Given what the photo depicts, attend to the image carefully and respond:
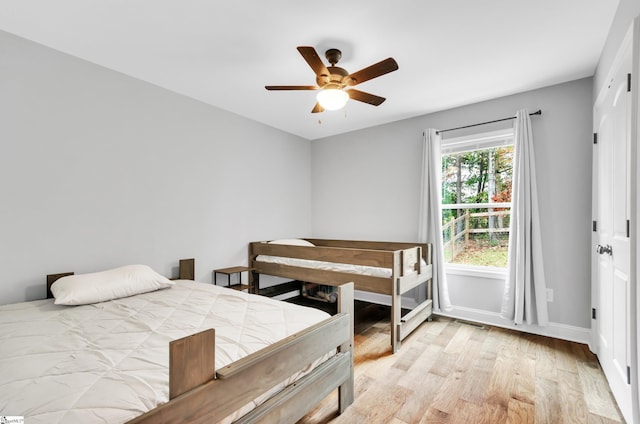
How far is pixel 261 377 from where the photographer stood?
1.21 metres

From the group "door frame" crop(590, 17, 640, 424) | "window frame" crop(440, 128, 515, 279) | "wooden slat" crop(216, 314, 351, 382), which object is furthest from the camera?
"window frame" crop(440, 128, 515, 279)

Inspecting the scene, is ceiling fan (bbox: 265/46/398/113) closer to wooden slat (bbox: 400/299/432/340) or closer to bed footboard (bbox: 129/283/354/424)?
bed footboard (bbox: 129/283/354/424)

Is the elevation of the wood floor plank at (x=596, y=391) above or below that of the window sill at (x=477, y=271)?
below

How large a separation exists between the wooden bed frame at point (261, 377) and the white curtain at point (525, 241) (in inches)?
76.2

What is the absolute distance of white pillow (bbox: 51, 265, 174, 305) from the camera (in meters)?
1.87

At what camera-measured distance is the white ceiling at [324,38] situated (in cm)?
175

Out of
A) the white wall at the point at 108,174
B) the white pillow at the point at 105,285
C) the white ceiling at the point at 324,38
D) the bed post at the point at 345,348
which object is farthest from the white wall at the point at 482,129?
the white pillow at the point at 105,285

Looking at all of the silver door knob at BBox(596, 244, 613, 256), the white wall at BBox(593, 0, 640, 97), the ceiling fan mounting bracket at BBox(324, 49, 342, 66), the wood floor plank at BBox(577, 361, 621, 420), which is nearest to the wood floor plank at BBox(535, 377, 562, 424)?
the wood floor plank at BBox(577, 361, 621, 420)

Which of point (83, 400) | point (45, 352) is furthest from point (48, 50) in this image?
point (83, 400)

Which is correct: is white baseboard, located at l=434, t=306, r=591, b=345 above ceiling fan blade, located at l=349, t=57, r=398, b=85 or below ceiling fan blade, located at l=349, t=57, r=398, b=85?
below

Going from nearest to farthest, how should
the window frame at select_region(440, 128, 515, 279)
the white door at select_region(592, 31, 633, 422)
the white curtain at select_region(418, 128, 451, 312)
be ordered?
the white door at select_region(592, 31, 633, 422)
the window frame at select_region(440, 128, 515, 279)
the white curtain at select_region(418, 128, 451, 312)

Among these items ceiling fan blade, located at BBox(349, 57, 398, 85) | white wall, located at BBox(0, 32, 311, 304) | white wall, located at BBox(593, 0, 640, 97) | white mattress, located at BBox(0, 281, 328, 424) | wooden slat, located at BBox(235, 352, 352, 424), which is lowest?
wooden slat, located at BBox(235, 352, 352, 424)

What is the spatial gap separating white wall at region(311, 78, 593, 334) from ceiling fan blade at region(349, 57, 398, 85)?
1810 mm

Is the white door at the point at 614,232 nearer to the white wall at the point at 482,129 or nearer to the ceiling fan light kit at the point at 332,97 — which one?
the white wall at the point at 482,129
